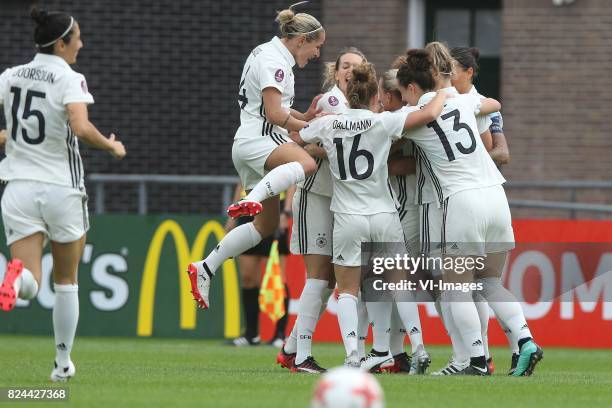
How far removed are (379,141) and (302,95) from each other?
857cm

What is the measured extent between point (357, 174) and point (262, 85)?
3.11ft

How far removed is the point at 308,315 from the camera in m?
9.98

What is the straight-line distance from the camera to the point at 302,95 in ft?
59.4

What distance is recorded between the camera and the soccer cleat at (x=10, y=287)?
8062 mm

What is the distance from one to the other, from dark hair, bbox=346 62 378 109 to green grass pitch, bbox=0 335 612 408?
1.85 metres

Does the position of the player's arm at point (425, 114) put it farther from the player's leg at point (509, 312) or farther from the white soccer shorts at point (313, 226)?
the player's leg at point (509, 312)

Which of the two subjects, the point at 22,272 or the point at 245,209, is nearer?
the point at 22,272

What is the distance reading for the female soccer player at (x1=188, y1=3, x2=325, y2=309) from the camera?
9875 millimetres

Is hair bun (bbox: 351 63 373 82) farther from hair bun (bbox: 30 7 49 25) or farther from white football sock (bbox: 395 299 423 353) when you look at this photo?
hair bun (bbox: 30 7 49 25)

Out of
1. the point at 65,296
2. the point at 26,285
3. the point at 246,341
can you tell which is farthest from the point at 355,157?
the point at 246,341

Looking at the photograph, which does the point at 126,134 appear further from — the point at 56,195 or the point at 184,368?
the point at 56,195

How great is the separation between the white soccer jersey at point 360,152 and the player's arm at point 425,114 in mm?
45

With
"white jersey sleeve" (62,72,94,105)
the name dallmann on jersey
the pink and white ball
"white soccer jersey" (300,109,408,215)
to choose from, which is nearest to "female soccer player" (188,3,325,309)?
"white soccer jersey" (300,109,408,215)

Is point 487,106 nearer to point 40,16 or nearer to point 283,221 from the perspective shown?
point 40,16
